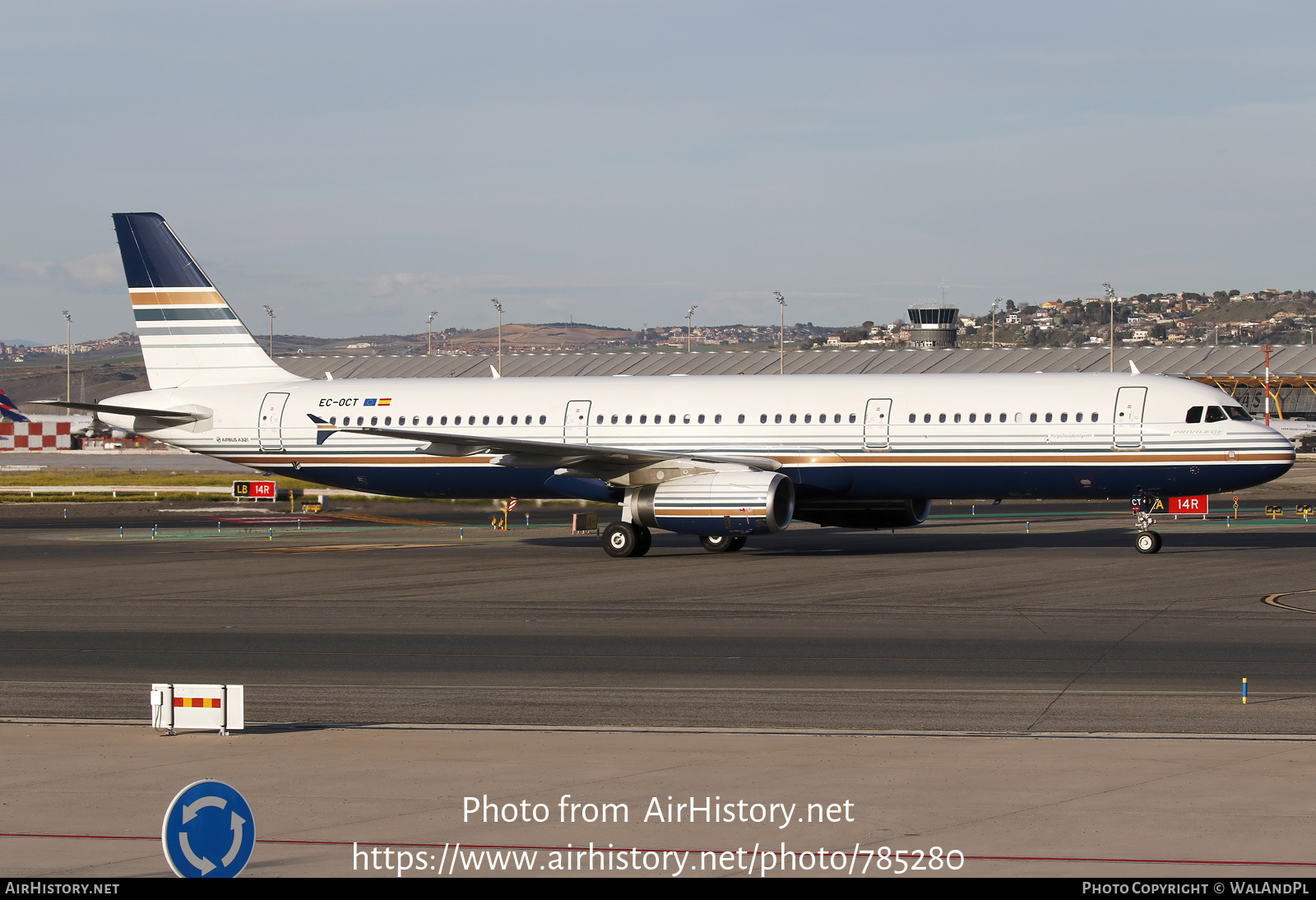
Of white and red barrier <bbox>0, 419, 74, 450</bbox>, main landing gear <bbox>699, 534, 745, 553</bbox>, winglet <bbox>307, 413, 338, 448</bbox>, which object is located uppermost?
winglet <bbox>307, 413, 338, 448</bbox>

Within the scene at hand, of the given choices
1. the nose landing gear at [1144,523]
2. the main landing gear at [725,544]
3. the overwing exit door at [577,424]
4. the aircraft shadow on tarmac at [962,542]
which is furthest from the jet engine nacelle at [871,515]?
the overwing exit door at [577,424]

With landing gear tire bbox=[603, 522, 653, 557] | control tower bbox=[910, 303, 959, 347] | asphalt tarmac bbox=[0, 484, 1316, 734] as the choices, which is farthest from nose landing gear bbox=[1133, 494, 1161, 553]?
control tower bbox=[910, 303, 959, 347]

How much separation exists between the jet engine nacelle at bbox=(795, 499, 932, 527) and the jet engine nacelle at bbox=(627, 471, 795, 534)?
9.73ft

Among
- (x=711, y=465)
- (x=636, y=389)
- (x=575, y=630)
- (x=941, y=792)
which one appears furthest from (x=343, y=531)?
(x=941, y=792)

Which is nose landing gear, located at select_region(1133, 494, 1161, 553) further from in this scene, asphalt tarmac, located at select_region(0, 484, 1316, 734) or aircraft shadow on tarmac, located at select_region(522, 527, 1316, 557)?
asphalt tarmac, located at select_region(0, 484, 1316, 734)

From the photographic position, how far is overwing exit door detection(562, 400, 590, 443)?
36031mm

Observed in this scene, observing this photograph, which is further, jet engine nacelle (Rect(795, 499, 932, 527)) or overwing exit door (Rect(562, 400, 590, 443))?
overwing exit door (Rect(562, 400, 590, 443))

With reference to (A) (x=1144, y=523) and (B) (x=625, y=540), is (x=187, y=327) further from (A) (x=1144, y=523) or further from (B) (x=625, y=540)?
(A) (x=1144, y=523)

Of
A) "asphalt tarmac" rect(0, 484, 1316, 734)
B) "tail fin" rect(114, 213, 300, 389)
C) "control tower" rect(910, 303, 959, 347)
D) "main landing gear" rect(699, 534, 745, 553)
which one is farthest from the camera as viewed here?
"control tower" rect(910, 303, 959, 347)

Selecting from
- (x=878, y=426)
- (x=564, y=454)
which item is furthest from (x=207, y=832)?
(x=878, y=426)

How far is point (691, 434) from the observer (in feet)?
115

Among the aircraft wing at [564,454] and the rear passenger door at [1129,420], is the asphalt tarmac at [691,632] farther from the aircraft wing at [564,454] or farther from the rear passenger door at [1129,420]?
the rear passenger door at [1129,420]

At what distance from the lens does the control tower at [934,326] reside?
177625 millimetres
